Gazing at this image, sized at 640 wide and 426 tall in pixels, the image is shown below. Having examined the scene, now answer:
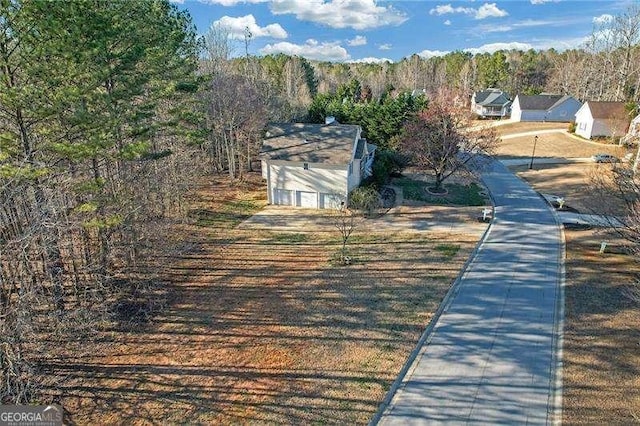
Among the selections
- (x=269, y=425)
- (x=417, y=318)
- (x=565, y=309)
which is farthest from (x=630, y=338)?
(x=269, y=425)

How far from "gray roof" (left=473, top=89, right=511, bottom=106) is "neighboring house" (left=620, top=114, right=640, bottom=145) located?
112ft

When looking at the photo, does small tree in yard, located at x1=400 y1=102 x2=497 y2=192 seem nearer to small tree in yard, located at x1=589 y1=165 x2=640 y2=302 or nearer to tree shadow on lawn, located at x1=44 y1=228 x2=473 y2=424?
small tree in yard, located at x1=589 y1=165 x2=640 y2=302

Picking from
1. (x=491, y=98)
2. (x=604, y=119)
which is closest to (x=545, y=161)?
(x=604, y=119)

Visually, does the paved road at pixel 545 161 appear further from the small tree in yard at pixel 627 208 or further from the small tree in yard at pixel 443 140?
the small tree in yard at pixel 443 140

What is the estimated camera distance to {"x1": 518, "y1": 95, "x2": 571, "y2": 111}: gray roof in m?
72.9

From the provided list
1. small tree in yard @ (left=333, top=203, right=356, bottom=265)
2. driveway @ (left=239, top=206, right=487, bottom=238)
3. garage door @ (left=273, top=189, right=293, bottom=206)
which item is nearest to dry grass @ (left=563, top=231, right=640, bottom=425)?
driveway @ (left=239, top=206, right=487, bottom=238)

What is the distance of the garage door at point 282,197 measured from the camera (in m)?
31.3

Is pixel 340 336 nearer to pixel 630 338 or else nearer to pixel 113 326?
pixel 113 326

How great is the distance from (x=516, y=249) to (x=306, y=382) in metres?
16.2

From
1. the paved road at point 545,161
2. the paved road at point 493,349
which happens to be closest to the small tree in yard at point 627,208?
the paved road at point 493,349

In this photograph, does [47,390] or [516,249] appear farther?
[516,249]

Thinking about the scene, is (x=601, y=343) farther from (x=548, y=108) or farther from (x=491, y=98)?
(x=491, y=98)

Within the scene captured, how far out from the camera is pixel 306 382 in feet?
41.3

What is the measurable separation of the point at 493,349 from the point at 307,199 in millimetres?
19383
